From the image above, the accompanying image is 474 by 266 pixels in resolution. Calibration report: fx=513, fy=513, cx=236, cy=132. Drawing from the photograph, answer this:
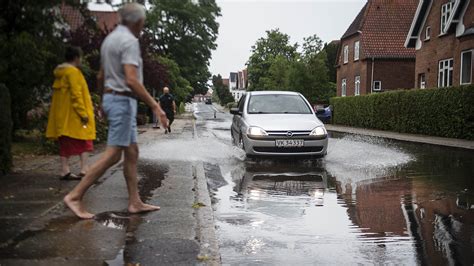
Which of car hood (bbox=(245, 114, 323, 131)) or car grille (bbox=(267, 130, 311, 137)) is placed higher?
car hood (bbox=(245, 114, 323, 131))

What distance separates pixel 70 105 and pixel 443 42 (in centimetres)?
2497

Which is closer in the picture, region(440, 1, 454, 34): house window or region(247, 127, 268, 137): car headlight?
region(247, 127, 268, 137): car headlight

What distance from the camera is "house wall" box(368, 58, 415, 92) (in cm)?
3981

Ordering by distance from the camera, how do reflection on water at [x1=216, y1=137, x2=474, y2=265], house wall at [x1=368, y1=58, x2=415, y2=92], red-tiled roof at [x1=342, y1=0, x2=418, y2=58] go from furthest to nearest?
house wall at [x1=368, y1=58, x2=415, y2=92] → red-tiled roof at [x1=342, y1=0, x2=418, y2=58] → reflection on water at [x1=216, y1=137, x2=474, y2=265]

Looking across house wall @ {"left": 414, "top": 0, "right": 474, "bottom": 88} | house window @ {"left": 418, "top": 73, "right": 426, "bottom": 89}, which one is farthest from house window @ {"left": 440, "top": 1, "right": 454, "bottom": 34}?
house window @ {"left": 418, "top": 73, "right": 426, "bottom": 89}

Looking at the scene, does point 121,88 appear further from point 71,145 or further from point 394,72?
point 394,72

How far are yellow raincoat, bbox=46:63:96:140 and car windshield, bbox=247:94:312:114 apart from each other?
17.5ft

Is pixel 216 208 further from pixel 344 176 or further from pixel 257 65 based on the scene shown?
pixel 257 65

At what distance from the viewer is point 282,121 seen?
10562mm

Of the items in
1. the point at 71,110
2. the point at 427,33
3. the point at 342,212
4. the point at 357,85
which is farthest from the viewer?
the point at 357,85

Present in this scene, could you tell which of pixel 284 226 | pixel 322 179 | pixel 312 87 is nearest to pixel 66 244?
pixel 284 226

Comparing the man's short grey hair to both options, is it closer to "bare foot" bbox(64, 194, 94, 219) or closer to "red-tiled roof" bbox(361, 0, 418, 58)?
"bare foot" bbox(64, 194, 94, 219)

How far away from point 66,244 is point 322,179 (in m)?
5.28

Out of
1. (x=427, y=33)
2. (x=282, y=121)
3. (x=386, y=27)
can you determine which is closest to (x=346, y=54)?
(x=386, y=27)
